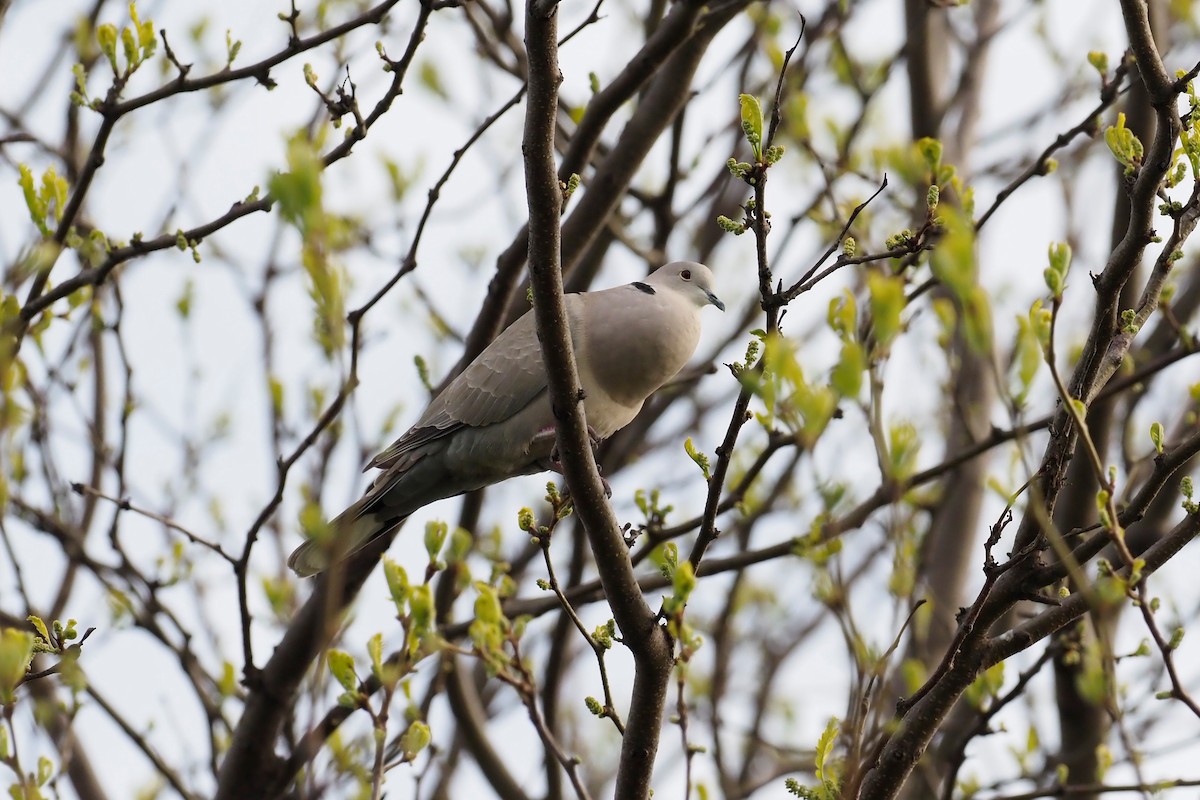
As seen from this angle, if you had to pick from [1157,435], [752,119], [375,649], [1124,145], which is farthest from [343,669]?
[1124,145]

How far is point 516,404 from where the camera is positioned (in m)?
3.90

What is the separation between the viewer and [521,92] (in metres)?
3.72

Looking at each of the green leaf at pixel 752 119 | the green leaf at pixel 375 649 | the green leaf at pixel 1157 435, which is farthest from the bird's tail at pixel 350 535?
the green leaf at pixel 1157 435

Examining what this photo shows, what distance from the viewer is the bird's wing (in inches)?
153

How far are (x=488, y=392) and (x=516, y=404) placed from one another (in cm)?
10

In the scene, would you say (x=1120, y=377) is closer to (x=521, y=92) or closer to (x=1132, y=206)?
(x=1132, y=206)

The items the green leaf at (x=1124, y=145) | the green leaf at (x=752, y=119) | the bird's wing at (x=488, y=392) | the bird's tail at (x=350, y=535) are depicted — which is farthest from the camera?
the bird's wing at (x=488, y=392)

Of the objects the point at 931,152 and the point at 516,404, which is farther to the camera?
the point at 516,404

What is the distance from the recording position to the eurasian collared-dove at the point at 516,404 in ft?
12.5

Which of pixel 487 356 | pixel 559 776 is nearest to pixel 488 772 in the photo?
pixel 559 776

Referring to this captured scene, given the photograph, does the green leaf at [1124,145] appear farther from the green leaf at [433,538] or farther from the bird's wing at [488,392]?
the bird's wing at [488,392]

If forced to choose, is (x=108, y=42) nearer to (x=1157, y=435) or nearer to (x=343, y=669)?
(x=343, y=669)

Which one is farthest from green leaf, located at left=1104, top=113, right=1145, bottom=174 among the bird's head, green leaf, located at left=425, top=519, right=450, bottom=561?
the bird's head

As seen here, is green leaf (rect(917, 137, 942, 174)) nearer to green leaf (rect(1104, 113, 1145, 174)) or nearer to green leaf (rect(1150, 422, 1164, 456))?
green leaf (rect(1104, 113, 1145, 174))
